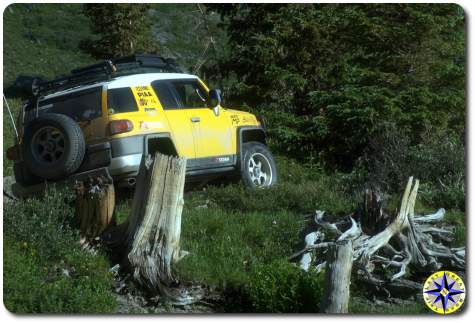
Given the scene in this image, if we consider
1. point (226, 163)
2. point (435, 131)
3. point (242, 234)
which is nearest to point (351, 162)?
point (435, 131)

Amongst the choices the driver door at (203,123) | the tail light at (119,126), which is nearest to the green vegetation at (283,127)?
the driver door at (203,123)

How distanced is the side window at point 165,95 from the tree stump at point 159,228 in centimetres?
169

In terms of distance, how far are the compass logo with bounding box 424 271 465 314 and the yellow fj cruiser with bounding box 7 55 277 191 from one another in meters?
3.30

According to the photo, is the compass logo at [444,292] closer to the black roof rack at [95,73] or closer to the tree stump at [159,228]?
the tree stump at [159,228]

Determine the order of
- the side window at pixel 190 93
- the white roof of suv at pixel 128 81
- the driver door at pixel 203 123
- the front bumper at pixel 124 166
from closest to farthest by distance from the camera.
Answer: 1. the front bumper at pixel 124 166
2. the white roof of suv at pixel 128 81
3. the driver door at pixel 203 123
4. the side window at pixel 190 93

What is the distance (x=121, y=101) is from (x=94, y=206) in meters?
1.49

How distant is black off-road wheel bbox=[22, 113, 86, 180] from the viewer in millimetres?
9734

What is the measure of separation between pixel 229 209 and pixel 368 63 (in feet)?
12.4

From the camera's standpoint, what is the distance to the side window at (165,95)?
10.9m

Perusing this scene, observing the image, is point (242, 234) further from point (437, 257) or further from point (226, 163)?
point (437, 257)

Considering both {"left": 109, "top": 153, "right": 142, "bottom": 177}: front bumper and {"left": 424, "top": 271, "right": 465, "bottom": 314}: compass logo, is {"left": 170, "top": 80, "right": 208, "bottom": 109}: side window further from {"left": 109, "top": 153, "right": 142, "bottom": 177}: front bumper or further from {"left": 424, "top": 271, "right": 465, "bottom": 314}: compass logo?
{"left": 424, "top": 271, "right": 465, "bottom": 314}: compass logo

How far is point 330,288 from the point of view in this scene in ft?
27.2

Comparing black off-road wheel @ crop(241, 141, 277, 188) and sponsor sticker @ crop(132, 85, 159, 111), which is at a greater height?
sponsor sticker @ crop(132, 85, 159, 111)

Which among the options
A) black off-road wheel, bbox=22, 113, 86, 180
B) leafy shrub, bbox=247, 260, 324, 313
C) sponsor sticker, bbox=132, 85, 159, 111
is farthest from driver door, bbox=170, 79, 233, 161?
leafy shrub, bbox=247, 260, 324, 313
